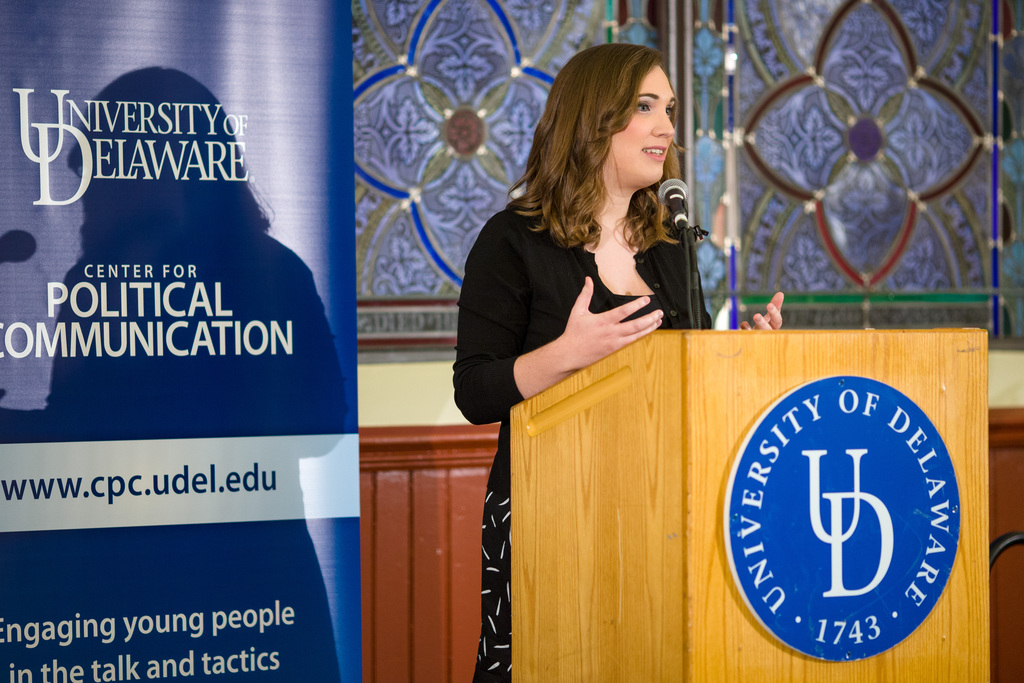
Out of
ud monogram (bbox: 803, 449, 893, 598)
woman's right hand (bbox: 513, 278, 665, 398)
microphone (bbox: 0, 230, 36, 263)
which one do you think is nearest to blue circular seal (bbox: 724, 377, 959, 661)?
ud monogram (bbox: 803, 449, 893, 598)

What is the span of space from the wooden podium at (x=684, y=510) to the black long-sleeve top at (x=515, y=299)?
0.30 m

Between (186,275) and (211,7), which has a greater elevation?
(211,7)

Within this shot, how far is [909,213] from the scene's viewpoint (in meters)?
3.21

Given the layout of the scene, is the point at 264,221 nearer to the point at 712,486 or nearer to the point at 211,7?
the point at 211,7

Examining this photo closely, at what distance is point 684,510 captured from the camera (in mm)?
908

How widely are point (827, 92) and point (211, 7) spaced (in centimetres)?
233

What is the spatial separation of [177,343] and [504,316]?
2.02 ft

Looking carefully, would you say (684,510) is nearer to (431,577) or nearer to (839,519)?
(839,519)

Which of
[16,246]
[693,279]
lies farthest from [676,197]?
[16,246]

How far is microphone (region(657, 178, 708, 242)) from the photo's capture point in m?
1.23

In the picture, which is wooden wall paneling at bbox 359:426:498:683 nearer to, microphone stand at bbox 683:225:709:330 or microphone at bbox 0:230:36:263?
microphone at bbox 0:230:36:263

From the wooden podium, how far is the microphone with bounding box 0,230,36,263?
100cm

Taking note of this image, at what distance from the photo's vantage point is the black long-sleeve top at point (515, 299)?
1420mm

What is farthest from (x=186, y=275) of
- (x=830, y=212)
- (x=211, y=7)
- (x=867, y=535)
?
(x=830, y=212)
